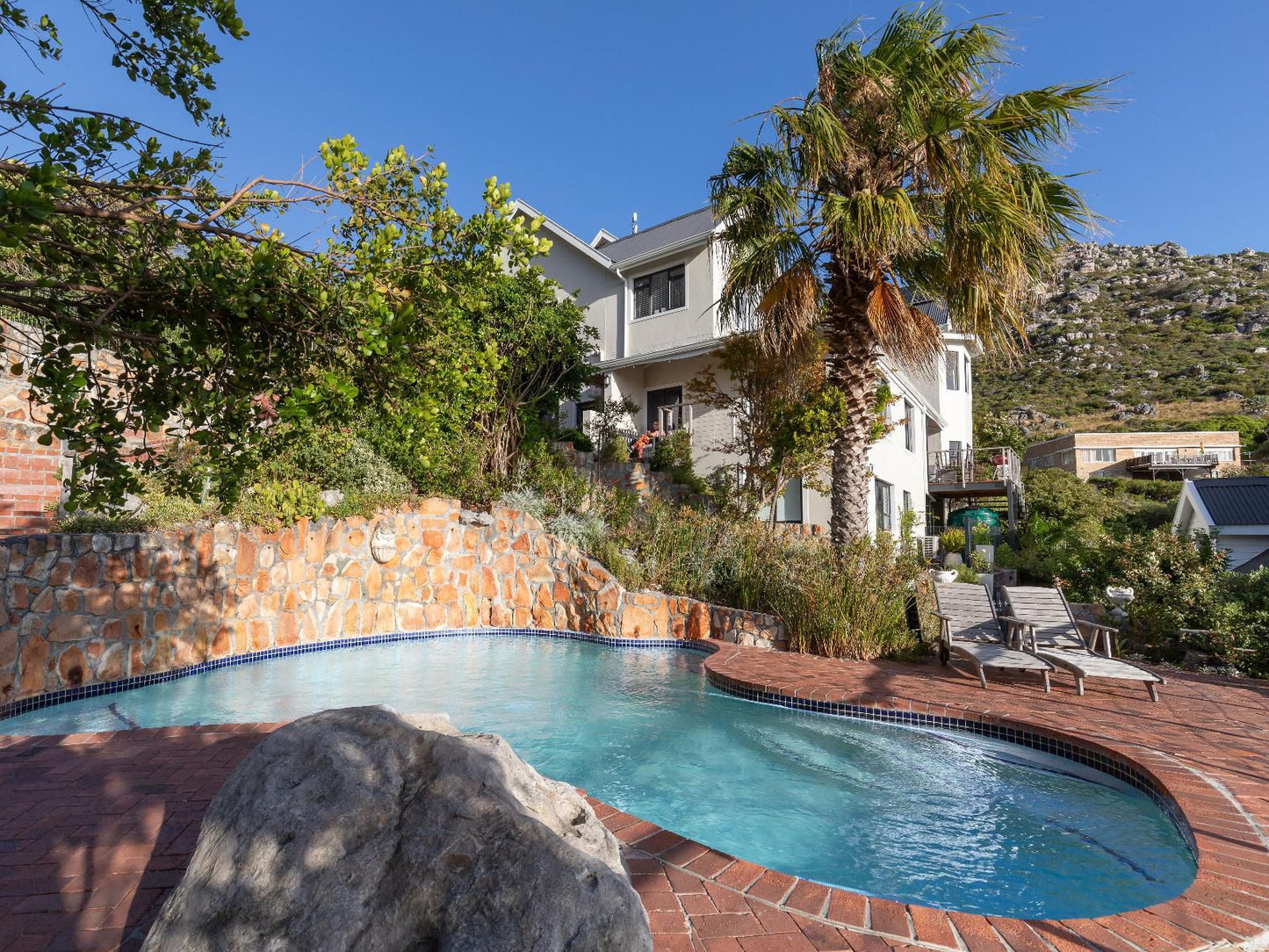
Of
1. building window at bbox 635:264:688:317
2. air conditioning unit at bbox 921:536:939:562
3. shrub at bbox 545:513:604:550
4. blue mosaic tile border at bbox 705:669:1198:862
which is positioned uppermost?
building window at bbox 635:264:688:317

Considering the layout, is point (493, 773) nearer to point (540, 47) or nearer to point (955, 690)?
point (955, 690)

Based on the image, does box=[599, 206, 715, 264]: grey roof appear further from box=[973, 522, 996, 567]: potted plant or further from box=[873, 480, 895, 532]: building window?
box=[973, 522, 996, 567]: potted plant

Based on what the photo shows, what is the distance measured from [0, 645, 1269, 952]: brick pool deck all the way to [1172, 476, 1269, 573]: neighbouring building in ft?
25.5

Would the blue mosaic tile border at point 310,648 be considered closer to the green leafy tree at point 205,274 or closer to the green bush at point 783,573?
the green bush at point 783,573

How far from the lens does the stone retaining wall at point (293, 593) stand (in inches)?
292

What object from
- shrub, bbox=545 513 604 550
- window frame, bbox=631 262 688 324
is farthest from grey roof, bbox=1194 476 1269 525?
window frame, bbox=631 262 688 324

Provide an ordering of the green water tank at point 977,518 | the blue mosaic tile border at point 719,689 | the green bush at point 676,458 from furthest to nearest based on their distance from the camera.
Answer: the green water tank at point 977,518 → the green bush at point 676,458 → the blue mosaic tile border at point 719,689

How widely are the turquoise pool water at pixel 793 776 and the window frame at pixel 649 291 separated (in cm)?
1233

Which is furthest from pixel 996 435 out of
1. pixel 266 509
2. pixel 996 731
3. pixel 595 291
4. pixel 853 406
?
pixel 266 509

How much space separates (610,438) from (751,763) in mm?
13176

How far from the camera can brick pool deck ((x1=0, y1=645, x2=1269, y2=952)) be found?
267 centimetres

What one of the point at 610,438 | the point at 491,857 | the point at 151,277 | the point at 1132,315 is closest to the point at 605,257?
the point at 610,438

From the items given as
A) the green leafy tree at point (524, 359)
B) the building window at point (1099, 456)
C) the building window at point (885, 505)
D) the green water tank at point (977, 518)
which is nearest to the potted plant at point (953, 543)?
the green water tank at point (977, 518)

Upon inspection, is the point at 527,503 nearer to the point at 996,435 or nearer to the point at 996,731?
the point at 996,731
